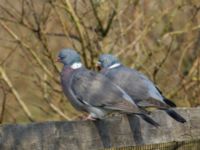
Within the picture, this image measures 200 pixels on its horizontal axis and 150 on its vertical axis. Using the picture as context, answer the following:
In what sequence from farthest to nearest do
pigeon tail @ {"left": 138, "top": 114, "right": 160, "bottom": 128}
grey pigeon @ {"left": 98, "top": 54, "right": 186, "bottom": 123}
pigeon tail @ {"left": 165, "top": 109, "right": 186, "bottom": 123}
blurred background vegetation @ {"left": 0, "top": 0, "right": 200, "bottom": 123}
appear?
blurred background vegetation @ {"left": 0, "top": 0, "right": 200, "bottom": 123}, grey pigeon @ {"left": 98, "top": 54, "right": 186, "bottom": 123}, pigeon tail @ {"left": 165, "top": 109, "right": 186, "bottom": 123}, pigeon tail @ {"left": 138, "top": 114, "right": 160, "bottom": 128}

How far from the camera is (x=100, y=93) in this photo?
406 cm

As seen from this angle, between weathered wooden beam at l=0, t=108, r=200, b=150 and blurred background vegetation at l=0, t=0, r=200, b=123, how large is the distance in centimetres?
233

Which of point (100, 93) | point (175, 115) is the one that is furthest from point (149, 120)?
point (100, 93)

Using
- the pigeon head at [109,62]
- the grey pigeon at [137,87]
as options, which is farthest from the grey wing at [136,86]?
the pigeon head at [109,62]

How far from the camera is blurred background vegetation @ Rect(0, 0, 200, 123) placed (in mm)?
6320

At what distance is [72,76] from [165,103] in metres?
0.67

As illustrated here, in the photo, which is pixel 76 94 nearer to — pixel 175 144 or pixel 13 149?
pixel 175 144

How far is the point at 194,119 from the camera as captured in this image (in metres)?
4.25

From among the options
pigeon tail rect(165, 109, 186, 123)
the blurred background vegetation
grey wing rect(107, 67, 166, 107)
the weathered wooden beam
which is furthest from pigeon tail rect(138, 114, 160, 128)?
the blurred background vegetation

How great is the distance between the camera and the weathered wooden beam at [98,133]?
310 cm

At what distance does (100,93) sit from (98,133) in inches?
20.4

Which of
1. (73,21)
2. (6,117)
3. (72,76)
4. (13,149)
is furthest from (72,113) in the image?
(13,149)

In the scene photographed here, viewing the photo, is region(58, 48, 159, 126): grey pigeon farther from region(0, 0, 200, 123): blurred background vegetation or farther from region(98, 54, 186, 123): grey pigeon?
region(0, 0, 200, 123): blurred background vegetation

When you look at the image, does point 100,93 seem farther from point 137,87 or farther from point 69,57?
point 69,57
